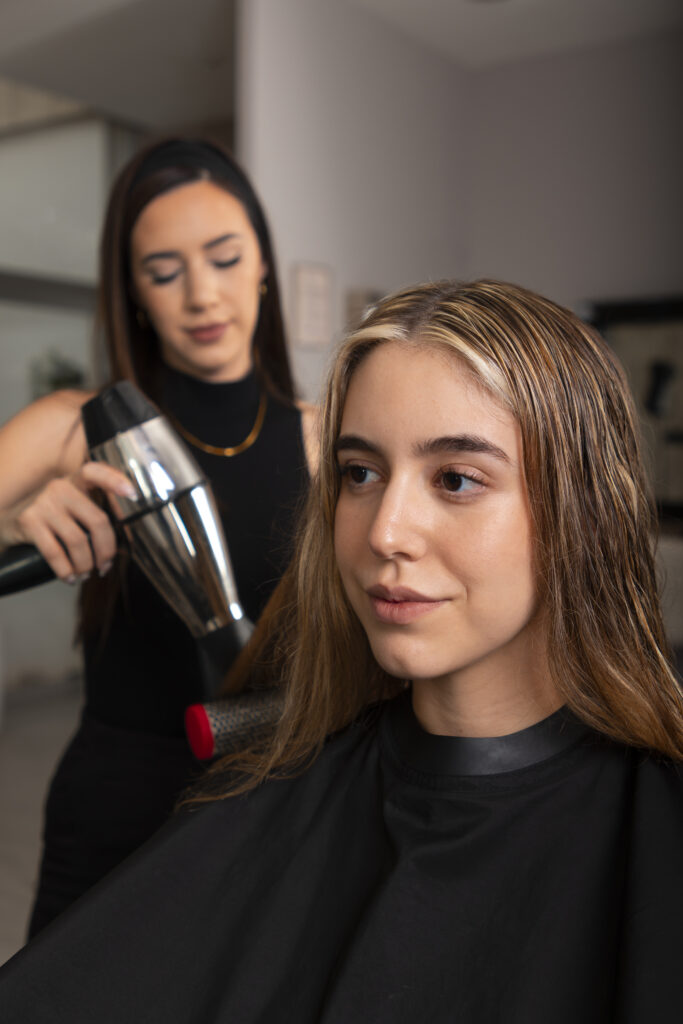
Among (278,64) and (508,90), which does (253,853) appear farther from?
(508,90)

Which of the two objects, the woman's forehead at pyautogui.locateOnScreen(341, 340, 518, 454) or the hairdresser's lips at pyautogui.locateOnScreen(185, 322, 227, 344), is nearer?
the woman's forehead at pyautogui.locateOnScreen(341, 340, 518, 454)

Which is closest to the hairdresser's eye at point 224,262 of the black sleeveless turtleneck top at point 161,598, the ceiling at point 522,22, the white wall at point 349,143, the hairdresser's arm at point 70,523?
the black sleeveless turtleneck top at point 161,598

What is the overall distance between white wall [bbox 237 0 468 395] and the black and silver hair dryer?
2.67 m

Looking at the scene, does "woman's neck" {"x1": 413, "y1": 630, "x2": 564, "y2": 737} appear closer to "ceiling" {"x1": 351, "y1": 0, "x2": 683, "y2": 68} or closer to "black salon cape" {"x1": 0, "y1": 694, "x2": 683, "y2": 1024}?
"black salon cape" {"x1": 0, "y1": 694, "x2": 683, "y2": 1024}

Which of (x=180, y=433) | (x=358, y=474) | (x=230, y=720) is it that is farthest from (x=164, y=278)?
(x=230, y=720)

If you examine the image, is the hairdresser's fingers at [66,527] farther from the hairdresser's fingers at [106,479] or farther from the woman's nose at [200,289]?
the woman's nose at [200,289]

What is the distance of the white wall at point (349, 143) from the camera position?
3789 millimetres

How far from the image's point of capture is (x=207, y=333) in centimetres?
154

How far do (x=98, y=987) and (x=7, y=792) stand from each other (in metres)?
3.46

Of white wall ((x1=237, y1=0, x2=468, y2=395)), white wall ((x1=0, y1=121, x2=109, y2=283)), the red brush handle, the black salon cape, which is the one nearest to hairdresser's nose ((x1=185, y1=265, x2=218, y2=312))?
the red brush handle

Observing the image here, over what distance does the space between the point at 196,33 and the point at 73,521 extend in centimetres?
372

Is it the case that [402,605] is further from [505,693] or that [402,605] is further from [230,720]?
[230,720]

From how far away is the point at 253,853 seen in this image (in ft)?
3.81

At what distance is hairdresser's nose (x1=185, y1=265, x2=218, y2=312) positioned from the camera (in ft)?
4.88
